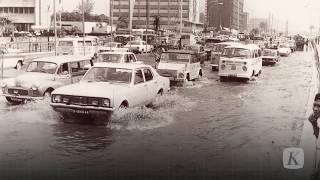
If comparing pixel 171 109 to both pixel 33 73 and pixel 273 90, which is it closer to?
pixel 33 73

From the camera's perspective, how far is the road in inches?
279

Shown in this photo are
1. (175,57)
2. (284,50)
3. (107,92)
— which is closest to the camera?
(107,92)

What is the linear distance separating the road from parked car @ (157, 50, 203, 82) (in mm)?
4489

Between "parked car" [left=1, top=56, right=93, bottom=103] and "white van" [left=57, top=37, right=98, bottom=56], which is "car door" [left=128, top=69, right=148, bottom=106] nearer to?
"parked car" [left=1, top=56, right=93, bottom=103]

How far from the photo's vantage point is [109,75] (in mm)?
11594

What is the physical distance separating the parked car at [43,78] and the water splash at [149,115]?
240 centimetres

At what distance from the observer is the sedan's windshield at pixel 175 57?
65.6 feet

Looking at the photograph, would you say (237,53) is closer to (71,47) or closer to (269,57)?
(71,47)

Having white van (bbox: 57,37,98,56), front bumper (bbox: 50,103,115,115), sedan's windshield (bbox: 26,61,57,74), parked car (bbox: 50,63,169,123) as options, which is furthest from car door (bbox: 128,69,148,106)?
white van (bbox: 57,37,98,56)

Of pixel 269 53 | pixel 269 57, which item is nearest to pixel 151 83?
pixel 269 57

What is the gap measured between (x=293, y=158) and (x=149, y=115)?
5946 mm

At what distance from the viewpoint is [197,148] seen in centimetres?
870

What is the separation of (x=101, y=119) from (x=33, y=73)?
142 inches

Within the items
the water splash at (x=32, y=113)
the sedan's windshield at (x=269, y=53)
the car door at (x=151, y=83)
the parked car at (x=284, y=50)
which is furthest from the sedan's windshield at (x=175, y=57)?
the parked car at (x=284, y=50)
